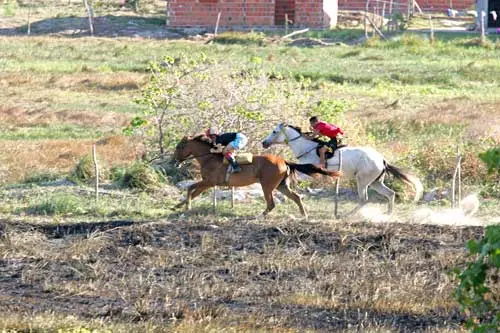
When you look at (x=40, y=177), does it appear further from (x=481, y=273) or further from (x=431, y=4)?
(x=431, y=4)

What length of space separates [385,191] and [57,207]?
16.3ft

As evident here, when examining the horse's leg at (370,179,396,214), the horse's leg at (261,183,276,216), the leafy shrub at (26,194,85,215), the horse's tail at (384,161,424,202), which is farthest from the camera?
the horse's leg at (370,179,396,214)

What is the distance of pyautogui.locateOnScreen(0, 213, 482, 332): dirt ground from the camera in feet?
39.7

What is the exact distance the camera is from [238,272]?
46.0ft

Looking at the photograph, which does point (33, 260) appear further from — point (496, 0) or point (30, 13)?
point (30, 13)

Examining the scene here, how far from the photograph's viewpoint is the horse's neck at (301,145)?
18.8m

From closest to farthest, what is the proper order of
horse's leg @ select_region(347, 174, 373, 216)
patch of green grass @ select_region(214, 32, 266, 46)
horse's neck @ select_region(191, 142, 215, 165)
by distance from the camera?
horse's neck @ select_region(191, 142, 215, 165)
horse's leg @ select_region(347, 174, 373, 216)
patch of green grass @ select_region(214, 32, 266, 46)

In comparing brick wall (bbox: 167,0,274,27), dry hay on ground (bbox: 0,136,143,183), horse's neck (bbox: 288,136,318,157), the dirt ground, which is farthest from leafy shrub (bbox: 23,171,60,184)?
brick wall (bbox: 167,0,274,27)

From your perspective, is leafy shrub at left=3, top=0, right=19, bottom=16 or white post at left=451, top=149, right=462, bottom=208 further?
leafy shrub at left=3, top=0, right=19, bottom=16

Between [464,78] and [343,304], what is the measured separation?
24.4 meters

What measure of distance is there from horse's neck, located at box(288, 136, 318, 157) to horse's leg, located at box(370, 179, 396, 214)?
1.12 m

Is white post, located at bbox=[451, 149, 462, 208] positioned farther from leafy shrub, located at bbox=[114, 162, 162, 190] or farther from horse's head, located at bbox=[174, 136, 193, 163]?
leafy shrub, located at bbox=[114, 162, 162, 190]

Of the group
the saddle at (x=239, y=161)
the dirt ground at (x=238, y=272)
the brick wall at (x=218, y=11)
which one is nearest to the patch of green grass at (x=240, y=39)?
the brick wall at (x=218, y=11)

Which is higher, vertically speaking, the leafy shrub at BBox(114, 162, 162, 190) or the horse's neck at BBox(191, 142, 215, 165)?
the horse's neck at BBox(191, 142, 215, 165)
